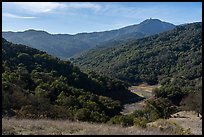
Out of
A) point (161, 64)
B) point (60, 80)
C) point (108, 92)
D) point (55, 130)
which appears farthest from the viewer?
point (161, 64)

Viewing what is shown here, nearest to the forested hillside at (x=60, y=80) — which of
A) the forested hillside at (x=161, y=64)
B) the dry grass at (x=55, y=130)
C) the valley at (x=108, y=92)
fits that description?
the valley at (x=108, y=92)

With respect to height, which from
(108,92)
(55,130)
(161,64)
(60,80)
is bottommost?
(108,92)

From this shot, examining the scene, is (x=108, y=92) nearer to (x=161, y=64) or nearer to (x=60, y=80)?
(x=60, y=80)

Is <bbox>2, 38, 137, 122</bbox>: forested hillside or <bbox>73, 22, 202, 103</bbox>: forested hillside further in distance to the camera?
<bbox>73, 22, 202, 103</bbox>: forested hillside

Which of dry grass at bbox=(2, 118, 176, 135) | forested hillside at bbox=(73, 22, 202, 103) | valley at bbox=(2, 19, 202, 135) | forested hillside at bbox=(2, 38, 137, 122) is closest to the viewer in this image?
dry grass at bbox=(2, 118, 176, 135)

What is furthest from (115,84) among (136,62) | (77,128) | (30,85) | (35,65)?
(77,128)

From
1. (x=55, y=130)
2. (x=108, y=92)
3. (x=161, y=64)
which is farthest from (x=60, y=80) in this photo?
(x=161, y=64)

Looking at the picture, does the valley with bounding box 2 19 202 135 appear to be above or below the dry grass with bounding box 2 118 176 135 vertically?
below

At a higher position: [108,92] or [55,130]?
[55,130]

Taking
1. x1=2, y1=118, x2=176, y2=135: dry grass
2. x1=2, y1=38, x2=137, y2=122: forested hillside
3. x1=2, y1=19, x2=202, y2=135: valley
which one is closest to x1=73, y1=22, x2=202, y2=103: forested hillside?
x1=2, y1=19, x2=202, y2=135: valley

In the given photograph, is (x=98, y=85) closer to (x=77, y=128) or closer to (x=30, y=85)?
(x=30, y=85)

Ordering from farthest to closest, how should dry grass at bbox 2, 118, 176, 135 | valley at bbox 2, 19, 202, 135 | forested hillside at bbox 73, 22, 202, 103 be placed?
forested hillside at bbox 73, 22, 202, 103 < valley at bbox 2, 19, 202, 135 < dry grass at bbox 2, 118, 176, 135

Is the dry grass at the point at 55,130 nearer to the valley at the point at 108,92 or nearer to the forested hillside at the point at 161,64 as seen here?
the valley at the point at 108,92

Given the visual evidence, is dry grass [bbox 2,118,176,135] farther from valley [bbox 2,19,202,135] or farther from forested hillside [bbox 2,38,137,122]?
forested hillside [bbox 2,38,137,122]
